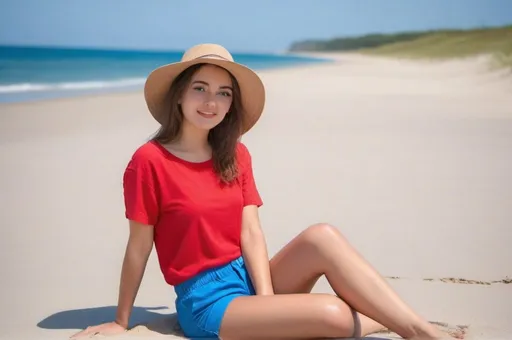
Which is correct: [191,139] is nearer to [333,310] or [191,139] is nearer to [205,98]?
[205,98]

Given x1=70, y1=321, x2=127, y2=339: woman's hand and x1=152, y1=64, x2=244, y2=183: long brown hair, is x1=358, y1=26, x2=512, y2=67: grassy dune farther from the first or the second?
x1=70, y1=321, x2=127, y2=339: woman's hand

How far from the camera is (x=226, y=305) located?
2.46 m

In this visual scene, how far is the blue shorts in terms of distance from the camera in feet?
8.09

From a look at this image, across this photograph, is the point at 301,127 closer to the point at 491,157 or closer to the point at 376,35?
the point at 491,157

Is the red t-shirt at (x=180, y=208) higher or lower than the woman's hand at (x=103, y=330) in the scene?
higher

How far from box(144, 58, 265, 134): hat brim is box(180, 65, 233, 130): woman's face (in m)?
0.04

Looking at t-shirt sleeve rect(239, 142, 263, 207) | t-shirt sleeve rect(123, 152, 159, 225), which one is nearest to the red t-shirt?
t-shirt sleeve rect(123, 152, 159, 225)

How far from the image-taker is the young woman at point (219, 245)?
2379 mm

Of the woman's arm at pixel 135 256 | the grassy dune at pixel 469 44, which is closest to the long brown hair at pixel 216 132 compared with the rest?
the woman's arm at pixel 135 256

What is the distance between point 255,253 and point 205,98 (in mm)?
641

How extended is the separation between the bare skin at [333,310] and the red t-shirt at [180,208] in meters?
0.24

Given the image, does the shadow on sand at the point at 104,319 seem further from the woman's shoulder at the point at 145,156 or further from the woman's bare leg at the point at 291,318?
the woman's shoulder at the point at 145,156

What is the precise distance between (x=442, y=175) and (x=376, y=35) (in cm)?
8055

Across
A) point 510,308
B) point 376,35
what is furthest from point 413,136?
point 376,35
